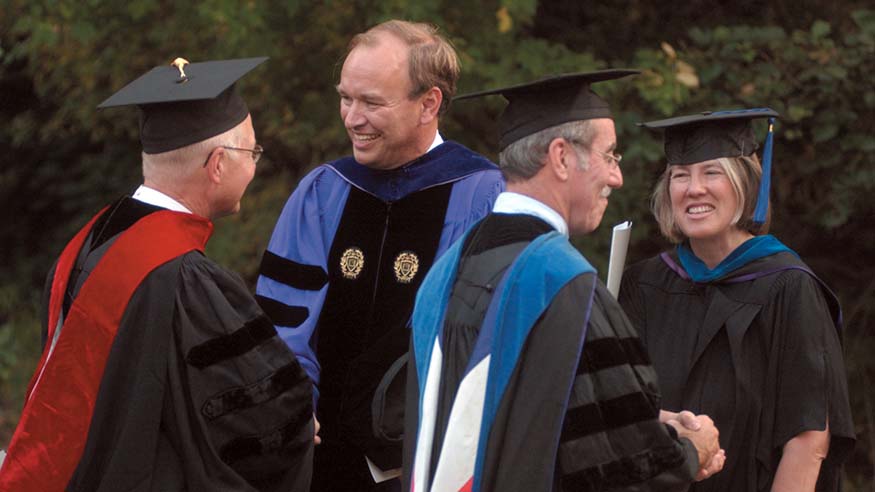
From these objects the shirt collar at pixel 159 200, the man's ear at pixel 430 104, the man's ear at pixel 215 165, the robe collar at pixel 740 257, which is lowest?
the robe collar at pixel 740 257

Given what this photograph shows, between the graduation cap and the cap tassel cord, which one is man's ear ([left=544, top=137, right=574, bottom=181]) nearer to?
the graduation cap

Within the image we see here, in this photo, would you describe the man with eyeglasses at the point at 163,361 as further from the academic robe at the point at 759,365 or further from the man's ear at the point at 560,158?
the academic robe at the point at 759,365

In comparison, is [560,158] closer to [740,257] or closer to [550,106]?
[550,106]

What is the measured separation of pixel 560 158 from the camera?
311 cm

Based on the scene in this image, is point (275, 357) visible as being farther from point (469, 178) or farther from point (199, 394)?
point (469, 178)

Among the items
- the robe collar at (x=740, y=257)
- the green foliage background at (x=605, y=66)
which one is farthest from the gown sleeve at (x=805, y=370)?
the green foliage background at (x=605, y=66)

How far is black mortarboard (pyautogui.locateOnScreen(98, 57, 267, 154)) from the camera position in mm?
3557

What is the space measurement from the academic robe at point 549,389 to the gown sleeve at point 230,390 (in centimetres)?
64

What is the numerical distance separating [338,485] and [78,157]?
27.3 feet

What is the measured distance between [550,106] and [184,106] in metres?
1.05

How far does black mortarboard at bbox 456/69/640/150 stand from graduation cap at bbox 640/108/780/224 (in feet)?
2.81

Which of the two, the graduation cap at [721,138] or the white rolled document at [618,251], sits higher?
the graduation cap at [721,138]

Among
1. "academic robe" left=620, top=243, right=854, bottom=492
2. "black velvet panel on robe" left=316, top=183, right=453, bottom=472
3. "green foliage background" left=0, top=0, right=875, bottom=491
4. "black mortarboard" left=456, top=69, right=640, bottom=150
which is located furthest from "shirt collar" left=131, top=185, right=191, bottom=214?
"green foliage background" left=0, top=0, right=875, bottom=491

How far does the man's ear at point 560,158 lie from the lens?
3086 mm
